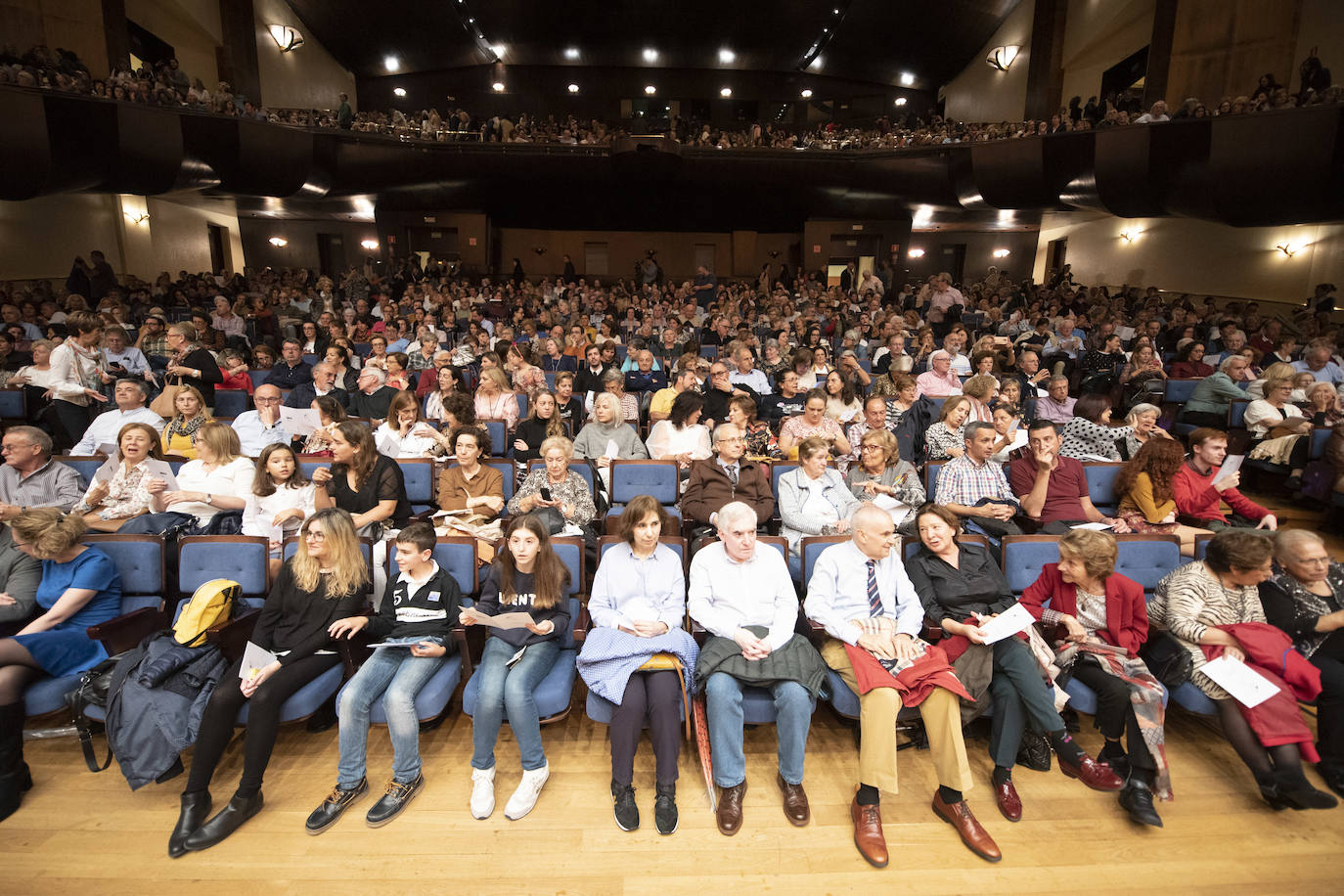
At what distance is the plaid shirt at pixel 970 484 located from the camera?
334 cm

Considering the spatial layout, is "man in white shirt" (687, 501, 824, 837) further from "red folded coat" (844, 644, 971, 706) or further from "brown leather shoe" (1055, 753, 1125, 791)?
"brown leather shoe" (1055, 753, 1125, 791)

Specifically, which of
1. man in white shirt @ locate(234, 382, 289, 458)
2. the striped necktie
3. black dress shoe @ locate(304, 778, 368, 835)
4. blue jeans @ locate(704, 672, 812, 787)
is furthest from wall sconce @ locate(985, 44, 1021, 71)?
black dress shoe @ locate(304, 778, 368, 835)

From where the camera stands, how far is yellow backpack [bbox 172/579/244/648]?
230cm

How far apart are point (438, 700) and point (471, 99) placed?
18764 millimetres

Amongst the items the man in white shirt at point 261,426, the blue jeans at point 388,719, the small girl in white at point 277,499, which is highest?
the man in white shirt at point 261,426

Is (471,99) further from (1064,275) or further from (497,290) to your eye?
(1064,275)

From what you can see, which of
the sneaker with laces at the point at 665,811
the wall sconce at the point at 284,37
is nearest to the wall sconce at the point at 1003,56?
the wall sconce at the point at 284,37

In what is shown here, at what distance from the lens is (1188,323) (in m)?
7.84

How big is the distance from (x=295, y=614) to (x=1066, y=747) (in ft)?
9.73

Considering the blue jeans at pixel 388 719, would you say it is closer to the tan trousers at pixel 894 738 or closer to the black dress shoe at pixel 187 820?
the black dress shoe at pixel 187 820

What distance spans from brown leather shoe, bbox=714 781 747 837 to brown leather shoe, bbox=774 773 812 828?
0.15m

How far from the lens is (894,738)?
81.4 inches

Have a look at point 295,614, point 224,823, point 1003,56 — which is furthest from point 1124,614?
point 1003,56

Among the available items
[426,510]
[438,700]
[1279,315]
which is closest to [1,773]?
[438,700]
